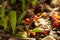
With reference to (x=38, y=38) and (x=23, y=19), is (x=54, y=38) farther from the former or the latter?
(x=23, y=19)

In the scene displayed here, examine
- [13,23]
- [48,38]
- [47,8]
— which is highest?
[47,8]

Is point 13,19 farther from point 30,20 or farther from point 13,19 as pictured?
point 30,20

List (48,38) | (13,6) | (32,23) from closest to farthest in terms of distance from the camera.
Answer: (48,38) < (32,23) < (13,6)

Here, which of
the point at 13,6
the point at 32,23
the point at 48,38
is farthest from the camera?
the point at 13,6

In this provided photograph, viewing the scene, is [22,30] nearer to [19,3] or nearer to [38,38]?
[38,38]

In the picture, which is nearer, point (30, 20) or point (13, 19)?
point (13, 19)

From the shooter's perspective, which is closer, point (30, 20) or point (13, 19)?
point (13, 19)

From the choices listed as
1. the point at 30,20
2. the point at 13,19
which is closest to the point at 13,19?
the point at 13,19

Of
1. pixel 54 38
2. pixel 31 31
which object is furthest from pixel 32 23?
pixel 54 38

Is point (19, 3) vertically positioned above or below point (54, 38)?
above

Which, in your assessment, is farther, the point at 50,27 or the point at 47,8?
the point at 47,8
